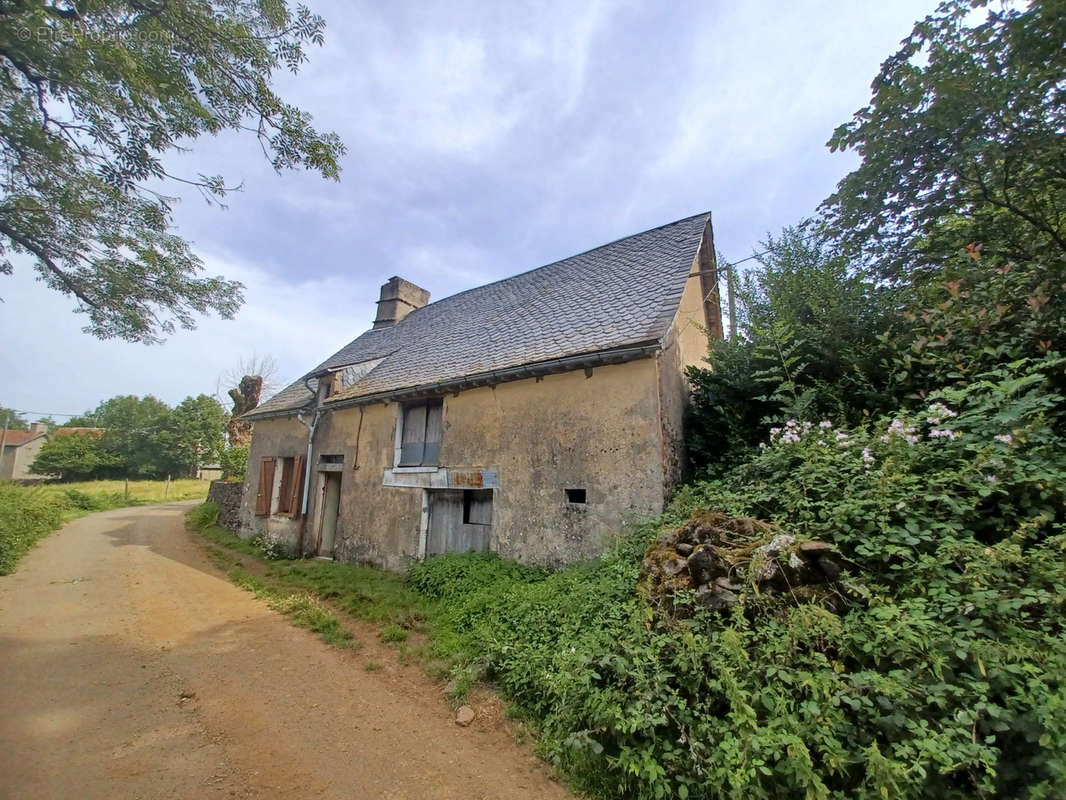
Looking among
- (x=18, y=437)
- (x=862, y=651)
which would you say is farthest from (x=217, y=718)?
(x=18, y=437)

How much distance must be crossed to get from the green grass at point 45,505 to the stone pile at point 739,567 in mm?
13209

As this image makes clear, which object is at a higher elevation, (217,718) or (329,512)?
(329,512)

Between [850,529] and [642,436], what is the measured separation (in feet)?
8.85

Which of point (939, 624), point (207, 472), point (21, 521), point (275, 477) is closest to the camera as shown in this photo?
point (939, 624)

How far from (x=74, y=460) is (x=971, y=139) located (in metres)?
50.3

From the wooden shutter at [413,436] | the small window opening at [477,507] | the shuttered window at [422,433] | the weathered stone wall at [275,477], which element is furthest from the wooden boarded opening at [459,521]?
the weathered stone wall at [275,477]

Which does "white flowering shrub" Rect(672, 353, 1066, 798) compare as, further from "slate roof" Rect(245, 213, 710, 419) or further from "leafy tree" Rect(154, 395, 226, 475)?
"leafy tree" Rect(154, 395, 226, 475)

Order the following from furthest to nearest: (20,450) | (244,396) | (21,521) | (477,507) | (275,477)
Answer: (20,450) → (244,396) → (275,477) → (21,521) → (477,507)

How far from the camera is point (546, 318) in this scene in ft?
30.0

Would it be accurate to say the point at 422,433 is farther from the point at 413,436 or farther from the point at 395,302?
the point at 395,302

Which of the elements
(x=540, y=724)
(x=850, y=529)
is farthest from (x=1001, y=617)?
(x=540, y=724)

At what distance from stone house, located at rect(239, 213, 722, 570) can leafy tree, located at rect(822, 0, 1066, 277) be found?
9.69 feet

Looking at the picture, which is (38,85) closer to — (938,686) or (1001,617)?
(938,686)

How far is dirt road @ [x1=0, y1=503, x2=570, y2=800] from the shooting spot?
3145 mm
